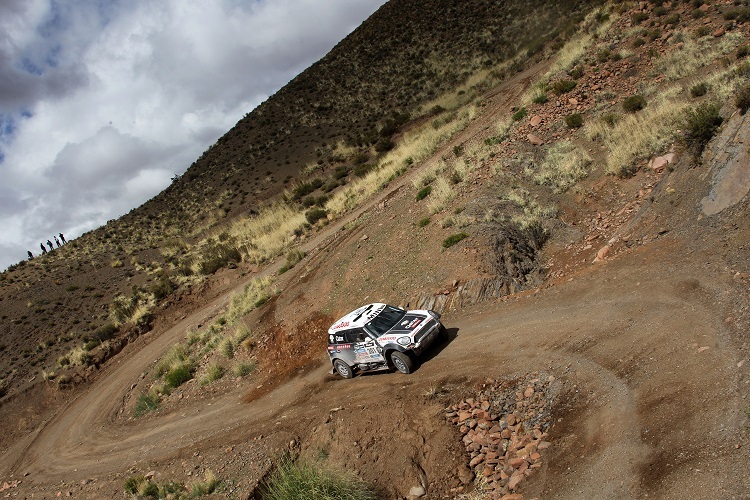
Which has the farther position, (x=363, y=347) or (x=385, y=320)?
(x=385, y=320)

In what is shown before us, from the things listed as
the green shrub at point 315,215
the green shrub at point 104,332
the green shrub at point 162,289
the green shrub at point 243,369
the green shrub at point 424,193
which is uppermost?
the green shrub at point 162,289

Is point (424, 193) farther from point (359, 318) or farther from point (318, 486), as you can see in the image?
point (318, 486)

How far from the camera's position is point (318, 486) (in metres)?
10.9

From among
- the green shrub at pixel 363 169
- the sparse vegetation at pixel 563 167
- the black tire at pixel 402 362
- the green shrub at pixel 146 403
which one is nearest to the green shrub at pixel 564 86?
the sparse vegetation at pixel 563 167

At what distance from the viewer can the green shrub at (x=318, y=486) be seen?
35.4ft

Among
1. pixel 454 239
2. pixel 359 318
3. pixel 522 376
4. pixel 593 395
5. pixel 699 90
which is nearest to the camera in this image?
pixel 593 395

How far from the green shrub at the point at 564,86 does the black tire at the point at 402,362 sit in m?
20.4

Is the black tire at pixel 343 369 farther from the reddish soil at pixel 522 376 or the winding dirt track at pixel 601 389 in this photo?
the winding dirt track at pixel 601 389

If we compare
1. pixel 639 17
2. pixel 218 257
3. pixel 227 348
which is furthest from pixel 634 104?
pixel 218 257

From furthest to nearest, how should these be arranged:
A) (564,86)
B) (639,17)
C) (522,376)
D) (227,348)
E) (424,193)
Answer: (639,17) < (564,86) < (424,193) < (227,348) < (522,376)

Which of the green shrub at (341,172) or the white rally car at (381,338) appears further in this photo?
the green shrub at (341,172)

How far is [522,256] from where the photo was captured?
Result: 1923 cm

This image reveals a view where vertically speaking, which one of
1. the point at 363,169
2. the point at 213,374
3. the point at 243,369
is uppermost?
the point at 363,169

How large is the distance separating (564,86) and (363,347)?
20.8 metres
